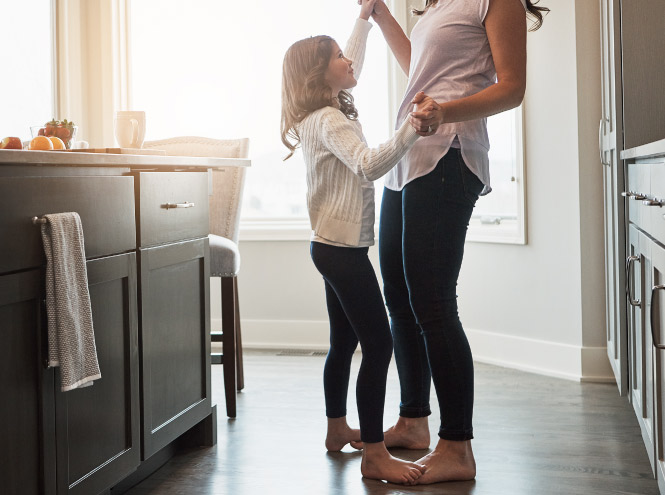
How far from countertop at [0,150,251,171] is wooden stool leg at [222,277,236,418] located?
1.92 feet

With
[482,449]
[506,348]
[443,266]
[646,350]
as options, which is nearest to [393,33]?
[443,266]

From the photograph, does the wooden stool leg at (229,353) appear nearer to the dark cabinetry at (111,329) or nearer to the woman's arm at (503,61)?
the dark cabinetry at (111,329)

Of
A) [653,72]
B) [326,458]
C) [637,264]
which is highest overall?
[653,72]

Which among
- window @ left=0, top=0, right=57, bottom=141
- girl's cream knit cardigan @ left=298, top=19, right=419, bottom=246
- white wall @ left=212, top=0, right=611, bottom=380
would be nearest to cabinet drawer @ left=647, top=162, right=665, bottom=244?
girl's cream knit cardigan @ left=298, top=19, right=419, bottom=246

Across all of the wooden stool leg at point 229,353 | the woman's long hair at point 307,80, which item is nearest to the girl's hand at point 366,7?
the woman's long hair at point 307,80

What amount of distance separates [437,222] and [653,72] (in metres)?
0.92

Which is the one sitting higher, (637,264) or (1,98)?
(1,98)

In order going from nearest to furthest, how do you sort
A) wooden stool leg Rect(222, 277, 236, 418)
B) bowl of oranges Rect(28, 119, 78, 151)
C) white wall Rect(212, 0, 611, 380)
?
bowl of oranges Rect(28, 119, 78, 151) → wooden stool leg Rect(222, 277, 236, 418) → white wall Rect(212, 0, 611, 380)

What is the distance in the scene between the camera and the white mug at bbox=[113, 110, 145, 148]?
7.71ft

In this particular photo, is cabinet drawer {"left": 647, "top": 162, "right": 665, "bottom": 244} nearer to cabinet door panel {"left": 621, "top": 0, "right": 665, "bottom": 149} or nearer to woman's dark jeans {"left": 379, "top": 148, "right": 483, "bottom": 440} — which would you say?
woman's dark jeans {"left": 379, "top": 148, "right": 483, "bottom": 440}

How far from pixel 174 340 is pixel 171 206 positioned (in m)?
0.35

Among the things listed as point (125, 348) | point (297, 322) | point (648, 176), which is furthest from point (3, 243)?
point (297, 322)

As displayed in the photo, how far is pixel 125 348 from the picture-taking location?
1.87 metres

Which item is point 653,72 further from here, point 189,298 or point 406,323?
point 189,298
